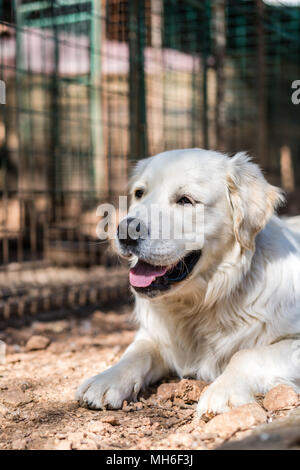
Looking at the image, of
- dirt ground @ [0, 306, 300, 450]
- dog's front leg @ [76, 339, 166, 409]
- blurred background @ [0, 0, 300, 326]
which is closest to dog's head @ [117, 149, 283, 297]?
dog's front leg @ [76, 339, 166, 409]

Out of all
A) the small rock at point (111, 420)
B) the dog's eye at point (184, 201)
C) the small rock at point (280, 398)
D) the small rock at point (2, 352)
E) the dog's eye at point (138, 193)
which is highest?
the dog's eye at point (138, 193)

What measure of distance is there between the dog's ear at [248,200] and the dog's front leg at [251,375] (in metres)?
0.46

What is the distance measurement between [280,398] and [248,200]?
887 millimetres

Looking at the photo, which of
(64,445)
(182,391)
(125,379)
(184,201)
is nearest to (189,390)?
(182,391)

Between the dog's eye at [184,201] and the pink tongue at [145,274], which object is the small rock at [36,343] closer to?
the pink tongue at [145,274]

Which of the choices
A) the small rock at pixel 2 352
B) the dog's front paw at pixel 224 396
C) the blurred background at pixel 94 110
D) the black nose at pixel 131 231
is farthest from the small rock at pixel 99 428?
the blurred background at pixel 94 110

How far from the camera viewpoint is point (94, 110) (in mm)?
6297

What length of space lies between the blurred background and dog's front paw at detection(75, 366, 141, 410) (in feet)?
5.06

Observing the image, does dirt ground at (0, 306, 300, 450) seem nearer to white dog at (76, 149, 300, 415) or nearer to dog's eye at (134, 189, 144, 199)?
white dog at (76, 149, 300, 415)

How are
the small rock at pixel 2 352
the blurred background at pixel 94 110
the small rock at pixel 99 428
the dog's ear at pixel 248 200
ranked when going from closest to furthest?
the small rock at pixel 99 428, the dog's ear at pixel 248 200, the small rock at pixel 2 352, the blurred background at pixel 94 110

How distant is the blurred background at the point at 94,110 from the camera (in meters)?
4.42

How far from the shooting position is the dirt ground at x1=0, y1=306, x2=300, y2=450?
169 centimetres
